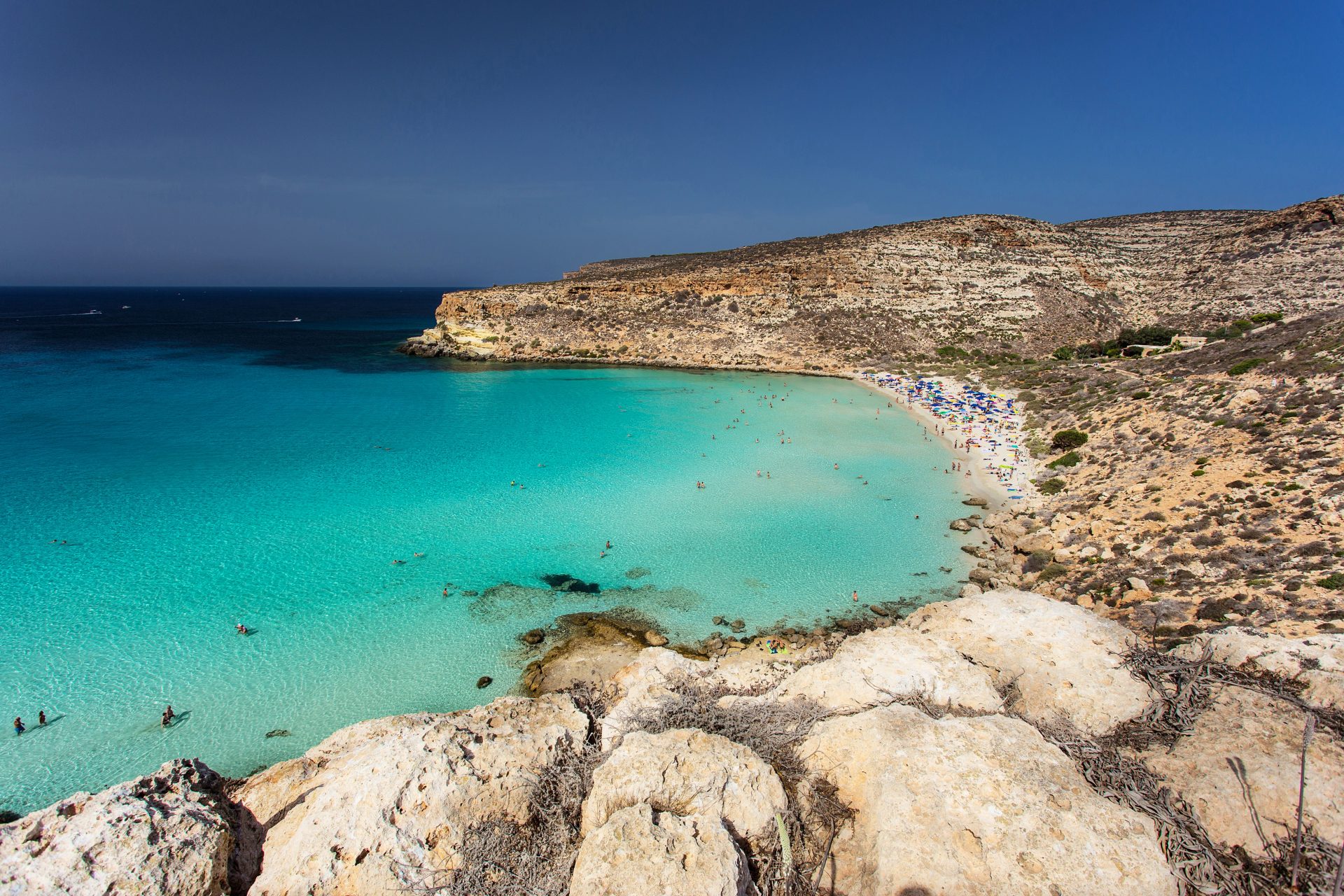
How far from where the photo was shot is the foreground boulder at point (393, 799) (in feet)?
20.0

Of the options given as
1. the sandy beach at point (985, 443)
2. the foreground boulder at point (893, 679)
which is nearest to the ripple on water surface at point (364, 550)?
the sandy beach at point (985, 443)

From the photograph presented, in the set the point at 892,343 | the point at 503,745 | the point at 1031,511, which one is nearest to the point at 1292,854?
the point at 503,745

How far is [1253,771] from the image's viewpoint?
638 centimetres

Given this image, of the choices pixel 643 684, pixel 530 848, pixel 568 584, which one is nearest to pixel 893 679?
pixel 643 684

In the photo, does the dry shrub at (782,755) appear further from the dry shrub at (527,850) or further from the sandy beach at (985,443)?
the sandy beach at (985,443)

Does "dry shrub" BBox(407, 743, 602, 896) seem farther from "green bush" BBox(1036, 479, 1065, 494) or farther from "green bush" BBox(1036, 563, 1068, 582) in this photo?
"green bush" BBox(1036, 479, 1065, 494)

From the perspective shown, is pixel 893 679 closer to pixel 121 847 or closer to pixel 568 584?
pixel 121 847

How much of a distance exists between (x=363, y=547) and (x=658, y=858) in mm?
16703

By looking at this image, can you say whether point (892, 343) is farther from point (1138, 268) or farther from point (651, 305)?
point (1138, 268)

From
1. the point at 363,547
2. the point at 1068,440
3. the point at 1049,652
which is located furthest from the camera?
the point at 1068,440

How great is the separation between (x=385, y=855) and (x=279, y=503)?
19923 mm

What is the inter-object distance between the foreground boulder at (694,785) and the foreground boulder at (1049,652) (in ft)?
13.9

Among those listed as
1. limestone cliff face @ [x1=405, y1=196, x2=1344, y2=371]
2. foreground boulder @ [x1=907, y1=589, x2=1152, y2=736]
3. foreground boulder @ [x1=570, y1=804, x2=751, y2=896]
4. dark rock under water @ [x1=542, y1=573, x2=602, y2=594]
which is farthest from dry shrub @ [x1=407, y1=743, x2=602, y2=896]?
limestone cliff face @ [x1=405, y1=196, x2=1344, y2=371]

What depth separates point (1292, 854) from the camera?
567 cm
